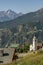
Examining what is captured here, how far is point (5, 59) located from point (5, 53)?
6078mm

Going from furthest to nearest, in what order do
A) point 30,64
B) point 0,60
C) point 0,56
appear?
point 0,56 < point 0,60 < point 30,64

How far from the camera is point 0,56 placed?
51312 mm

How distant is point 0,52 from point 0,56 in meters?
2.97

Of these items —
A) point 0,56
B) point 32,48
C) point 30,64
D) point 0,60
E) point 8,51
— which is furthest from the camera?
point 32,48

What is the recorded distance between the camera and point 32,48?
2613 inches

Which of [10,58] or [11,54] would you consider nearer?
[10,58]

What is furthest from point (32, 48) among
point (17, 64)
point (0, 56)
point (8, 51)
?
point (17, 64)

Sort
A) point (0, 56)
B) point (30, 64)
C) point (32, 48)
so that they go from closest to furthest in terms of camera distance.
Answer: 1. point (30, 64)
2. point (0, 56)
3. point (32, 48)

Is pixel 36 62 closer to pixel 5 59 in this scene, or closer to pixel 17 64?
pixel 17 64

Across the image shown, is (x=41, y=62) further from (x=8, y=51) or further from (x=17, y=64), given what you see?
(x=8, y=51)

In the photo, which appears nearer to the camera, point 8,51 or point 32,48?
point 8,51

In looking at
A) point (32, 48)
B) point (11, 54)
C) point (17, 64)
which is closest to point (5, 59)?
point (11, 54)

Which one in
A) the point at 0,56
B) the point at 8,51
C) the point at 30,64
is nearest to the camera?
the point at 30,64

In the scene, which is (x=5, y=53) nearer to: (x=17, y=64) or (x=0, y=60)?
(x=0, y=60)
